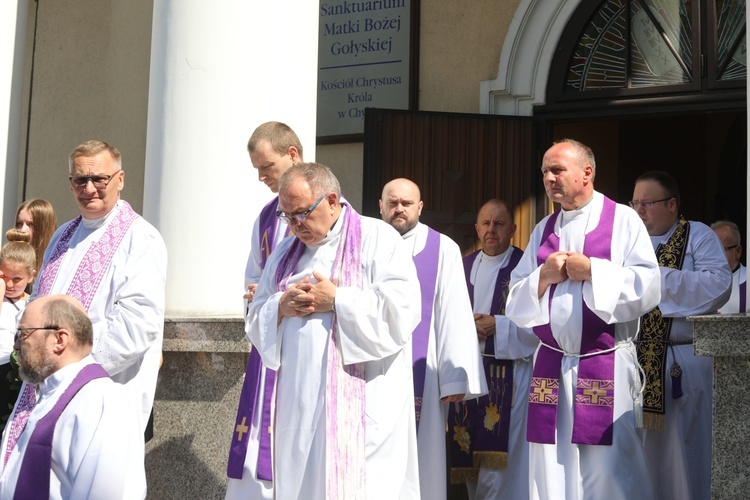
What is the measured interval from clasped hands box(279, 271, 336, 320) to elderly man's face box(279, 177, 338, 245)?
0.67ft

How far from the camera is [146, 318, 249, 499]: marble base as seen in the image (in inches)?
280

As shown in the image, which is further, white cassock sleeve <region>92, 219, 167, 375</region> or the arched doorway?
the arched doorway

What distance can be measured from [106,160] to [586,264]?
2.50 metres

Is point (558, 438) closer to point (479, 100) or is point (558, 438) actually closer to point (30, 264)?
point (30, 264)

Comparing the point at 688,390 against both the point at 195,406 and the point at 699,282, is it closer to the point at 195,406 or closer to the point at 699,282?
the point at 699,282

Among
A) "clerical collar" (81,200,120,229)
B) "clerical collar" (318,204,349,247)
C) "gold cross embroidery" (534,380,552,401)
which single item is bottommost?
"gold cross embroidery" (534,380,552,401)

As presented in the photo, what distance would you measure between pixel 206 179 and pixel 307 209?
169cm

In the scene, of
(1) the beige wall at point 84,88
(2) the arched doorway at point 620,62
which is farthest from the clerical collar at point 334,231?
(1) the beige wall at point 84,88

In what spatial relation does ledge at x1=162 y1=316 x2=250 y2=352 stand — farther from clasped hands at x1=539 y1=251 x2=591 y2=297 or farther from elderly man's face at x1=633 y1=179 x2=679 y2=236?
elderly man's face at x1=633 y1=179 x2=679 y2=236

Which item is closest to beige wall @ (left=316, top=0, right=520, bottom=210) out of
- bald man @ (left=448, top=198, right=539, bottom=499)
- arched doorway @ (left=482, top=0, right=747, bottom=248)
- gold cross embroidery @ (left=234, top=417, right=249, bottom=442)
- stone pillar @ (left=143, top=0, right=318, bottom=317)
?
arched doorway @ (left=482, top=0, right=747, bottom=248)

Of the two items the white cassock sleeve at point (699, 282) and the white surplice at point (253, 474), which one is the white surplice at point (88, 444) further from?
the white cassock sleeve at point (699, 282)

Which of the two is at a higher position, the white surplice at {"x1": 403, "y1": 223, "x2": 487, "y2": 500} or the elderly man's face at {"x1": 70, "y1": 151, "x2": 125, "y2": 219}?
the elderly man's face at {"x1": 70, "y1": 151, "x2": 125, "y2": 219}

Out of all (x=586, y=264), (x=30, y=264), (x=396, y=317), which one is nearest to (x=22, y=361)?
(x=396, y=317)

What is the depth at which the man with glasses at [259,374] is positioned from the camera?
609 centimetres
